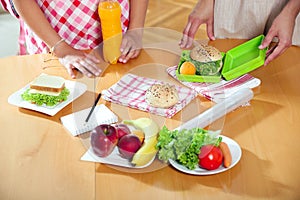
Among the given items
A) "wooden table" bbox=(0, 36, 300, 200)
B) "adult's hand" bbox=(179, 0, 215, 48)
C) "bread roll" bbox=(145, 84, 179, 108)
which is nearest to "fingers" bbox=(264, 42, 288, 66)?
"wooden table" bbox=(0, 36, 300, 200)

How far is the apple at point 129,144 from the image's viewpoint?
1173 millimetres

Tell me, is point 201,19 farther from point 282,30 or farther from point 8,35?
point 8,35

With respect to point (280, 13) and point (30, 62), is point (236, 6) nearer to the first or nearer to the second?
point (280, 13)

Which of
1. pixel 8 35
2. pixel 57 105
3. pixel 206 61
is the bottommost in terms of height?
pixel 8 35

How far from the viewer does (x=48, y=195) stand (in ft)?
3.72

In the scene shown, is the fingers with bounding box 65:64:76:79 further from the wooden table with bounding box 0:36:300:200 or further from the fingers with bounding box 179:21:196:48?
the fingers with bounding box 179:21:196:48

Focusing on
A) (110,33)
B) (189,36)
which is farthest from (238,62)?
(110,33)

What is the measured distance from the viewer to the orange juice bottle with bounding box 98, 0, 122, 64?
1649mm

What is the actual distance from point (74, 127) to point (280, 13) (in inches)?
33.9

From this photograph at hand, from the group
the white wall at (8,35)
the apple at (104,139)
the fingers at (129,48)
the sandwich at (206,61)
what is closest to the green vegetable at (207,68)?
the sandwich at (206,61)

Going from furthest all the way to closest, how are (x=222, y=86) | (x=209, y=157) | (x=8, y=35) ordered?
(x=8, y=35)
(x=222, y=86)
(x=209, y=157)

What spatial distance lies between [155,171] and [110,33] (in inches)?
25.7

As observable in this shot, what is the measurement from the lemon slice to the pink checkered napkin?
7.8 inches

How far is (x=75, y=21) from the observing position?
184cm
